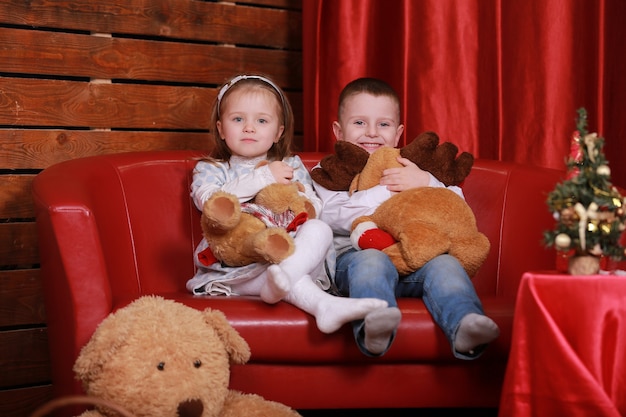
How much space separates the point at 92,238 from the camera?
147cm

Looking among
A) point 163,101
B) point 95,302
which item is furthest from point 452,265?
point 163,101

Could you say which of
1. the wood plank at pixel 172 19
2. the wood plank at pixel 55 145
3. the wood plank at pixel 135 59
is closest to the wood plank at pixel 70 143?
the wood plank at pixel 55 145

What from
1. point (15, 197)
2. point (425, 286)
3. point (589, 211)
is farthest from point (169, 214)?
point (589, 211)

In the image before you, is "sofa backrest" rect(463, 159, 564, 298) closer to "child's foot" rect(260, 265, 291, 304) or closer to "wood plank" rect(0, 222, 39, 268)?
"child's foot" rect(260, 265, 291, 304)

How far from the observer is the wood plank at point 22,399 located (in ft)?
7.16

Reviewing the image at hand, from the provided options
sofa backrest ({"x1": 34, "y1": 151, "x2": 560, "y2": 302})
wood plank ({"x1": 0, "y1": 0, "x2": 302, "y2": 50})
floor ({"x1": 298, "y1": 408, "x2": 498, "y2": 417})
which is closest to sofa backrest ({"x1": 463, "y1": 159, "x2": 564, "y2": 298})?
sofa backrest ({"x1": 34, "y1": 151, "x2": 560, "y2": 302})

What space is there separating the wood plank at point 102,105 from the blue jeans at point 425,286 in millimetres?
949

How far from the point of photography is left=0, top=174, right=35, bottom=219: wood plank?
2.13 metres

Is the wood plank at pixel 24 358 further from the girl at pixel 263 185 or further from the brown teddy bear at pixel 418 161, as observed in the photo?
the brown teddy bear at pixel 418 161

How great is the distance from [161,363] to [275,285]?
0.30 meters

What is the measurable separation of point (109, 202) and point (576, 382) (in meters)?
1.11

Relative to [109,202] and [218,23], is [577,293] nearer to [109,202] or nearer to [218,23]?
[109,202]

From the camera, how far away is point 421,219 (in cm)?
166

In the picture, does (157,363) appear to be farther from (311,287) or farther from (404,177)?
(404,177)
